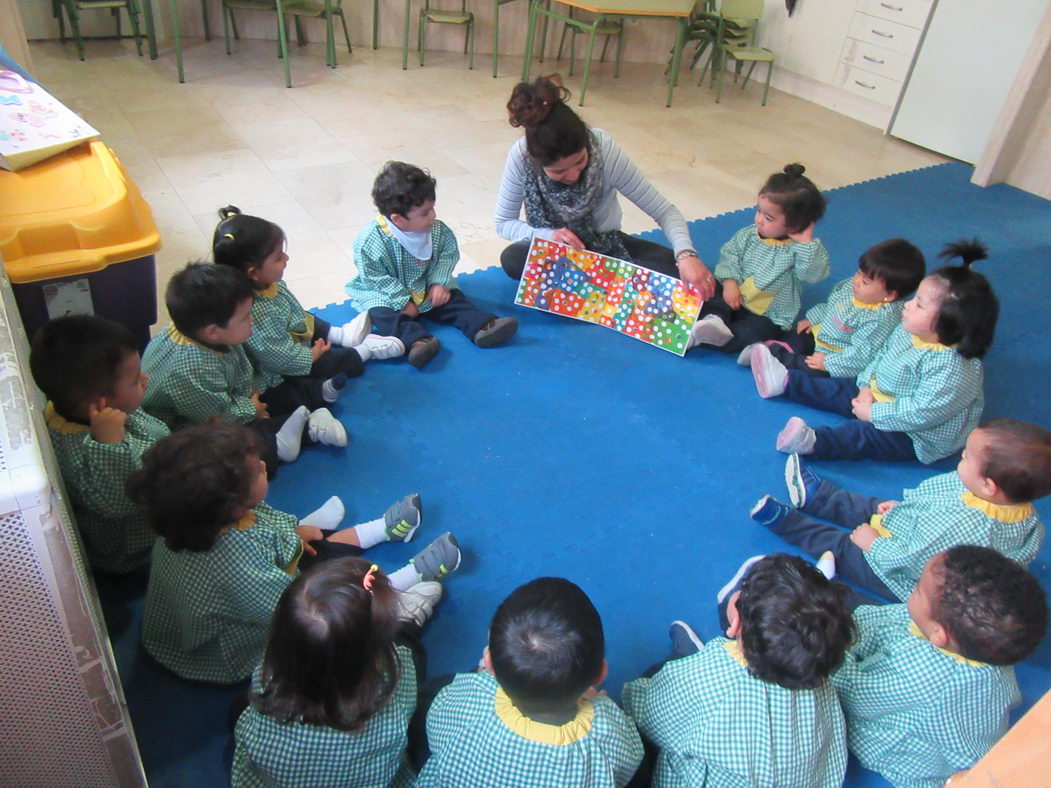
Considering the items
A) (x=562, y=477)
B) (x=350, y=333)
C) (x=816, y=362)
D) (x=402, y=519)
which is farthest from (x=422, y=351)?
(x=816, y=362)

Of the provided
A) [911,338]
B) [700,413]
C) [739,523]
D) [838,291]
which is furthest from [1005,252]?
[739,523]

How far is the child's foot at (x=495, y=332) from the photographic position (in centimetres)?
282

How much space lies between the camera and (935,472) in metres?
2.51

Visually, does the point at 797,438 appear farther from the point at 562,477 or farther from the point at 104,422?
the point at 104,422

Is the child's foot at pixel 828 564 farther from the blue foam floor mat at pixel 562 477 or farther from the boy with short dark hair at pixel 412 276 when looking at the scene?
the boy with short dark hair at pixel 412 276

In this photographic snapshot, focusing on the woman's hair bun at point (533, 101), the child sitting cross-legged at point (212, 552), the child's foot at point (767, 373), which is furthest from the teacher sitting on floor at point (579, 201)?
the child sitting cross-legged at point (212, 552)

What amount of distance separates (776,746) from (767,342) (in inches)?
72.4

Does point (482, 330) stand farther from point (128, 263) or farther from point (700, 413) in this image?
point (128, 263)

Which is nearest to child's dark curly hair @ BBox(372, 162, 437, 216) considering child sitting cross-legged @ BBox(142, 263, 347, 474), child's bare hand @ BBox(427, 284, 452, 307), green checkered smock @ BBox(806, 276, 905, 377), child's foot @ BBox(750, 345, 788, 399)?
child's bare hand @ BBox(427, 284, 452, 307)

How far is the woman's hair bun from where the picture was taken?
2.56 meters

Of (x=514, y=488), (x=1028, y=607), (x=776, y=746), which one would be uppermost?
(x=1028, y=607)

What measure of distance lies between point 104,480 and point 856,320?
2.40m

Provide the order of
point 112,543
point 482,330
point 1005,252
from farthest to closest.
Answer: point 1005,252 < point 482,330 < point 112,543

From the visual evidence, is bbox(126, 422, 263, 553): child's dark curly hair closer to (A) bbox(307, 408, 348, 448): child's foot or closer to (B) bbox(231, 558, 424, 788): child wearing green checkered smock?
(B) bbox(231, 558, 424, 788): child wearing green checkered smock
